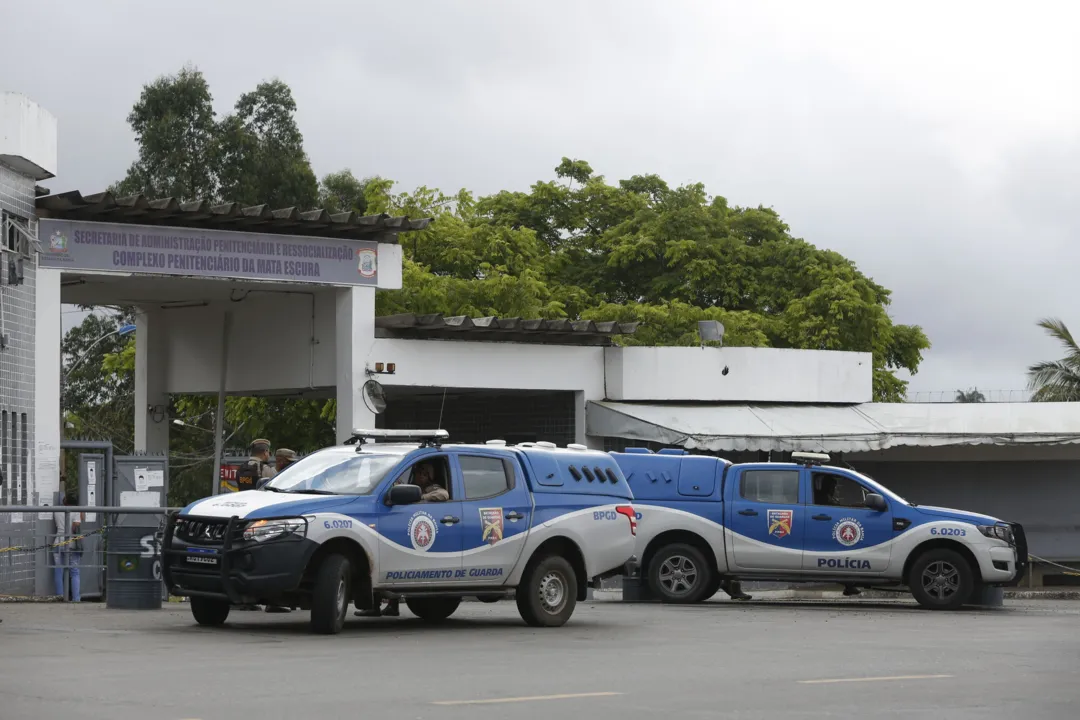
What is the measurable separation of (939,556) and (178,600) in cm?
974

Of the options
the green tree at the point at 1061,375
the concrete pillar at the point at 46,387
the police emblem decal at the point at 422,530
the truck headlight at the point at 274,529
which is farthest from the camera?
the green tree at the point at 1061,375

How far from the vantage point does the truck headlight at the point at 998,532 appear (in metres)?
21.6

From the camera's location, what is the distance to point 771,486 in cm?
2162

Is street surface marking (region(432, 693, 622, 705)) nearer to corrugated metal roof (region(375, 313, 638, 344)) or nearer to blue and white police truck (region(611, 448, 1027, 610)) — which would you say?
blue and white police truck (region(611, 448, 1027, 610))

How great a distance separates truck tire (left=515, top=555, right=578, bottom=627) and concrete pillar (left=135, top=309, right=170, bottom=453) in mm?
16548

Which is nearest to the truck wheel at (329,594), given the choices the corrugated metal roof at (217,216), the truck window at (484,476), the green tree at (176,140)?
the truck window at (484,476)

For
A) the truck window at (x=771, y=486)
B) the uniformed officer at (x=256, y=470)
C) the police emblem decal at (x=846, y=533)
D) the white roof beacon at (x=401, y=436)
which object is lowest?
the police emblem decal at (x=846, y=533)

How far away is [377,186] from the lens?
46031mm

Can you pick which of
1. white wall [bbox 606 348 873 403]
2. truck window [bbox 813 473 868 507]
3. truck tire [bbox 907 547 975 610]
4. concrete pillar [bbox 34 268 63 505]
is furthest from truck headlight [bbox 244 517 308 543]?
white wall [bbox 606 348 873 403]

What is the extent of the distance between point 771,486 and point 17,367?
10442 millimetres

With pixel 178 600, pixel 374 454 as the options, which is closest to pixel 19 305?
pixel 178 600

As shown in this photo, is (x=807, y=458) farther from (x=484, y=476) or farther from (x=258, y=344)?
(x=258, y=344)

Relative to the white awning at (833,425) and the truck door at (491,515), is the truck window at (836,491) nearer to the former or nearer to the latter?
the truck door at (491,515)

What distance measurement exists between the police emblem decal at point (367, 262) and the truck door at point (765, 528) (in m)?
8.00
